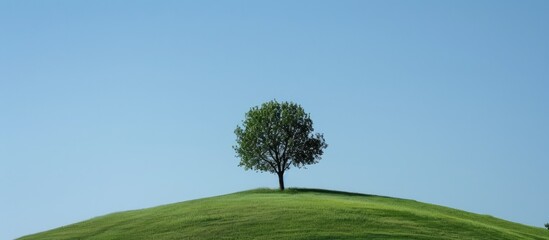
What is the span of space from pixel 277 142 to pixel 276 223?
1059 inches

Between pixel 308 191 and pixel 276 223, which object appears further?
pixel 308 191

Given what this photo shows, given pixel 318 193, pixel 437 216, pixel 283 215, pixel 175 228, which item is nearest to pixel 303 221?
pixel 283 215

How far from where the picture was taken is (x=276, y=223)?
5325cm

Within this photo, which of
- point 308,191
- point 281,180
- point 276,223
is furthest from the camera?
point 281,180

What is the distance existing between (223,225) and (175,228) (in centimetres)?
311

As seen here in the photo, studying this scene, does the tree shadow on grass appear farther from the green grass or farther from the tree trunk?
the green grass

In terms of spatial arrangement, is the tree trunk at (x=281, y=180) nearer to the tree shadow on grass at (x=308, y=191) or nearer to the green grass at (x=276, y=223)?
the tree shadow on grass at (x=308, y=191)

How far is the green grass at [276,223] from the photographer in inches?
2018

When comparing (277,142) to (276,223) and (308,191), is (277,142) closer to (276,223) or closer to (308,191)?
(308,191)

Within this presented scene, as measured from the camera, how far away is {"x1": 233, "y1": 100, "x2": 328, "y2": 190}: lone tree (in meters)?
79.6

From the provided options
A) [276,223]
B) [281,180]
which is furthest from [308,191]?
[276,223]

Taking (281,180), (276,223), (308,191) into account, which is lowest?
(276,223)

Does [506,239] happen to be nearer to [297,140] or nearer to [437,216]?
[437,216]

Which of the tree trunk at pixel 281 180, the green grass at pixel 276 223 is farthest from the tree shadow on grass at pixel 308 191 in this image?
the green grass at pixel 276 223
